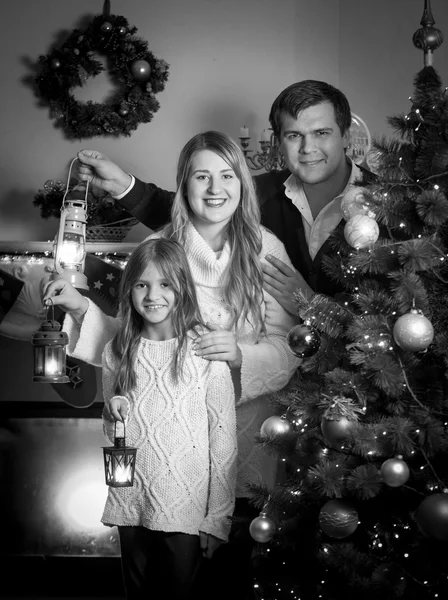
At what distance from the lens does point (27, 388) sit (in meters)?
3.16

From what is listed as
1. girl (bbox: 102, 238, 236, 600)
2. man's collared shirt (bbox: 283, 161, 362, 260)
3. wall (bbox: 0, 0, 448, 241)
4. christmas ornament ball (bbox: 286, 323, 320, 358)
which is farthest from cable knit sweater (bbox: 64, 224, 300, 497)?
wall (bbox: 0, 0, 448, 241)

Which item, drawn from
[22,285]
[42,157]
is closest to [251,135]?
[42,157]

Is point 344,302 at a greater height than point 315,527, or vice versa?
point 344,302

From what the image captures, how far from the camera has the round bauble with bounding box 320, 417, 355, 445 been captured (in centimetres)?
182

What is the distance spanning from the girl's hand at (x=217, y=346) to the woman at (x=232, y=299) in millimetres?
45

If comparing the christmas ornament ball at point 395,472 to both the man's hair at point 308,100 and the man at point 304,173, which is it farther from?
the man's hair at point 308,100

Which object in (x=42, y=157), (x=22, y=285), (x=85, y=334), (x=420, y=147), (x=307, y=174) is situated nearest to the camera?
(x=420, y=147)

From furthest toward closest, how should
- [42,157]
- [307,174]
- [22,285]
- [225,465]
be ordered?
1. [42,157]
2. [22,285]
3. [307,174]
4. [225,465]

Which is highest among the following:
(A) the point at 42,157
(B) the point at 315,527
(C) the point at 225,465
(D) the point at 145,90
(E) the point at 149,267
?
(D) the point at 145,90

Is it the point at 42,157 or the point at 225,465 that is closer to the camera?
the point at 225,465

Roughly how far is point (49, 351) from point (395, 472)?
0.99m

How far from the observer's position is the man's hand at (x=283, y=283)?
230 centimetres

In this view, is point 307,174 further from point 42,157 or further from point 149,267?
point 42,157

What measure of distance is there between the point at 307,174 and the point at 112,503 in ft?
4.05
